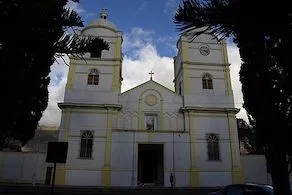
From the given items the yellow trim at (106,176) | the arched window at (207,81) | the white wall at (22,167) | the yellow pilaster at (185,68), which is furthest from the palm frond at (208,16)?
the white wall at (22,167)

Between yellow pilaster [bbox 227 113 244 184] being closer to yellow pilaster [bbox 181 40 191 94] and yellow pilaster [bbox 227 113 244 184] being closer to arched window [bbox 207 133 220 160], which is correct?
arched window [bbox 207 133 220 160]

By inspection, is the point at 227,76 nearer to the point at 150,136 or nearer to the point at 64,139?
the point at 150,136

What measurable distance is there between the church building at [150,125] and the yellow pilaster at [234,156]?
0.08 meters

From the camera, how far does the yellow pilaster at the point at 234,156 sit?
86.8ft

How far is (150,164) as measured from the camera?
29.1m

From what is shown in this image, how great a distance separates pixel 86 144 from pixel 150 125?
5794mm

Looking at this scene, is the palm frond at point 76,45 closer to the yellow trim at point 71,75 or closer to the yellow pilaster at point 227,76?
the yellow trim at point 71,75

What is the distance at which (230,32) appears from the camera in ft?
11.6

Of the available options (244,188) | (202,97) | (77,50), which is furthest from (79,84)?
(77,50)

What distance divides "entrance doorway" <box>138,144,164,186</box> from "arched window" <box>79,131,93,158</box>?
4.23m

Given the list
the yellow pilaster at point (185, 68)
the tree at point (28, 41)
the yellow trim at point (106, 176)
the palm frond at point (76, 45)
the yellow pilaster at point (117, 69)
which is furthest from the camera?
the yellow pilaster at point (185, 68)

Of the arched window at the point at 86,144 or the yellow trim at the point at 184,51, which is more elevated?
the yellow trim at the point at 184,51

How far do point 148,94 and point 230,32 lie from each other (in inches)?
1007

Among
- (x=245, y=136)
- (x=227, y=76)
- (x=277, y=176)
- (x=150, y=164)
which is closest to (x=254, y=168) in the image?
(x=227, y=76)
